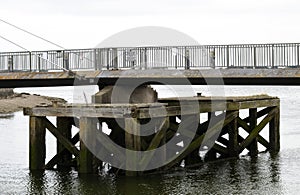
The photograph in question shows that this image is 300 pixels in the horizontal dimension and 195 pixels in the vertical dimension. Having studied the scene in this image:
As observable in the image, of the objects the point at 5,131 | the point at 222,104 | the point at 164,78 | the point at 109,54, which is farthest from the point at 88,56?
the point at 5,131

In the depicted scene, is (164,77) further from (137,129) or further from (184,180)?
(184,180)

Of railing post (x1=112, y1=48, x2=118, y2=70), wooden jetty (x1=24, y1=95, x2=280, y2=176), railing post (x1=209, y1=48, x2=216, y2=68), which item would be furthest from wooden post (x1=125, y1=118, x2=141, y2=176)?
railing post (x1=112, y1=48, x2=118, y2=70)

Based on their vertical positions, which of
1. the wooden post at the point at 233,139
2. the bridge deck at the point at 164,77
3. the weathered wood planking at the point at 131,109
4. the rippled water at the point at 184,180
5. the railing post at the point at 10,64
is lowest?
the rippled water at the point at 184,180

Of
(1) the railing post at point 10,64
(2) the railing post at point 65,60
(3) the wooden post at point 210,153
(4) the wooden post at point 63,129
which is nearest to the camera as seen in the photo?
(4) the wooden post at point 63,129

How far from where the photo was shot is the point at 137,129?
23.1m

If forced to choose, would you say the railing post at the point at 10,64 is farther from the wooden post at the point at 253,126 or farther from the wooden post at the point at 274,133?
the wooden post at the point at 274,133

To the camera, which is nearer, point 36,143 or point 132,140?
point 132,140

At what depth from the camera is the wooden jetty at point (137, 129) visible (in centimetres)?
2338

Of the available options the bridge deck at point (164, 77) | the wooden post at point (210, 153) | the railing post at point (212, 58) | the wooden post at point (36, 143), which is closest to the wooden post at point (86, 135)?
the wooden post at point (36, 143)

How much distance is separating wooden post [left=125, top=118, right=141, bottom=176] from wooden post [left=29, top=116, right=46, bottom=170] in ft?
11.5

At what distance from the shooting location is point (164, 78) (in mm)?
26031

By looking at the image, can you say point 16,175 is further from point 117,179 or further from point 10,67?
point 10,67

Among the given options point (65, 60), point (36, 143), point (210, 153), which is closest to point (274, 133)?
point (210, 153)

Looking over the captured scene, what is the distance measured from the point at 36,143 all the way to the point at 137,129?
407 centimetres
